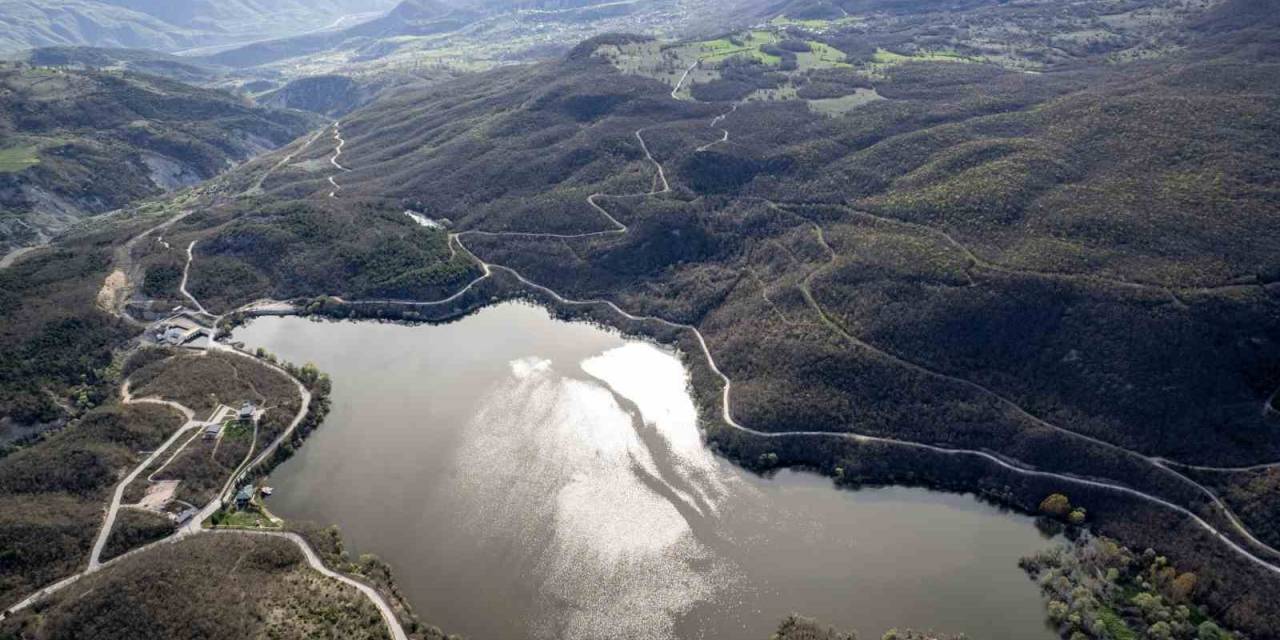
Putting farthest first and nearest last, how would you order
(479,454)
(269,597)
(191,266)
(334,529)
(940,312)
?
(191,266)
(940,312)
(479,454)
(334,529)
(269,597)

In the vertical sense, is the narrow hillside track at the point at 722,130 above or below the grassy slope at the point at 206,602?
above

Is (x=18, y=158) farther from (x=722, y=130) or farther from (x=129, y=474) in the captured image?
(x=722, y=130)

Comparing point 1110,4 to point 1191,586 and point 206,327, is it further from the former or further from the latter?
point 206,327

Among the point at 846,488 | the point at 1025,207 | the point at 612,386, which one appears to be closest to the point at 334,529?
the point at 612,386

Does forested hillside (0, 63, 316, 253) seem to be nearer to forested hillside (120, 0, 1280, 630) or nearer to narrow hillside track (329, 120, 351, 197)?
forested hillside (120, 0, 1280, 630)

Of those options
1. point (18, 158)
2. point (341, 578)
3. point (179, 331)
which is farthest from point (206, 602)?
point (18, 158)

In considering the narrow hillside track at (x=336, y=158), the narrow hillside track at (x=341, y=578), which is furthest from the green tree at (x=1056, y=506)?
the narrow hillside track at (x=336, y=158)

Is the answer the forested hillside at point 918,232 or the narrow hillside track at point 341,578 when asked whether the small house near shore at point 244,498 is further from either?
the forested hillside at point 918,232

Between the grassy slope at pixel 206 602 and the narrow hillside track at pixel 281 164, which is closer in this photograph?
the grassy slope at pixel 206 602

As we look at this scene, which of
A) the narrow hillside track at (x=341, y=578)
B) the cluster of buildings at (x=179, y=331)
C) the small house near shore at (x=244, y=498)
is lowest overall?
the narrow hillside track at (x=341, y=578)
